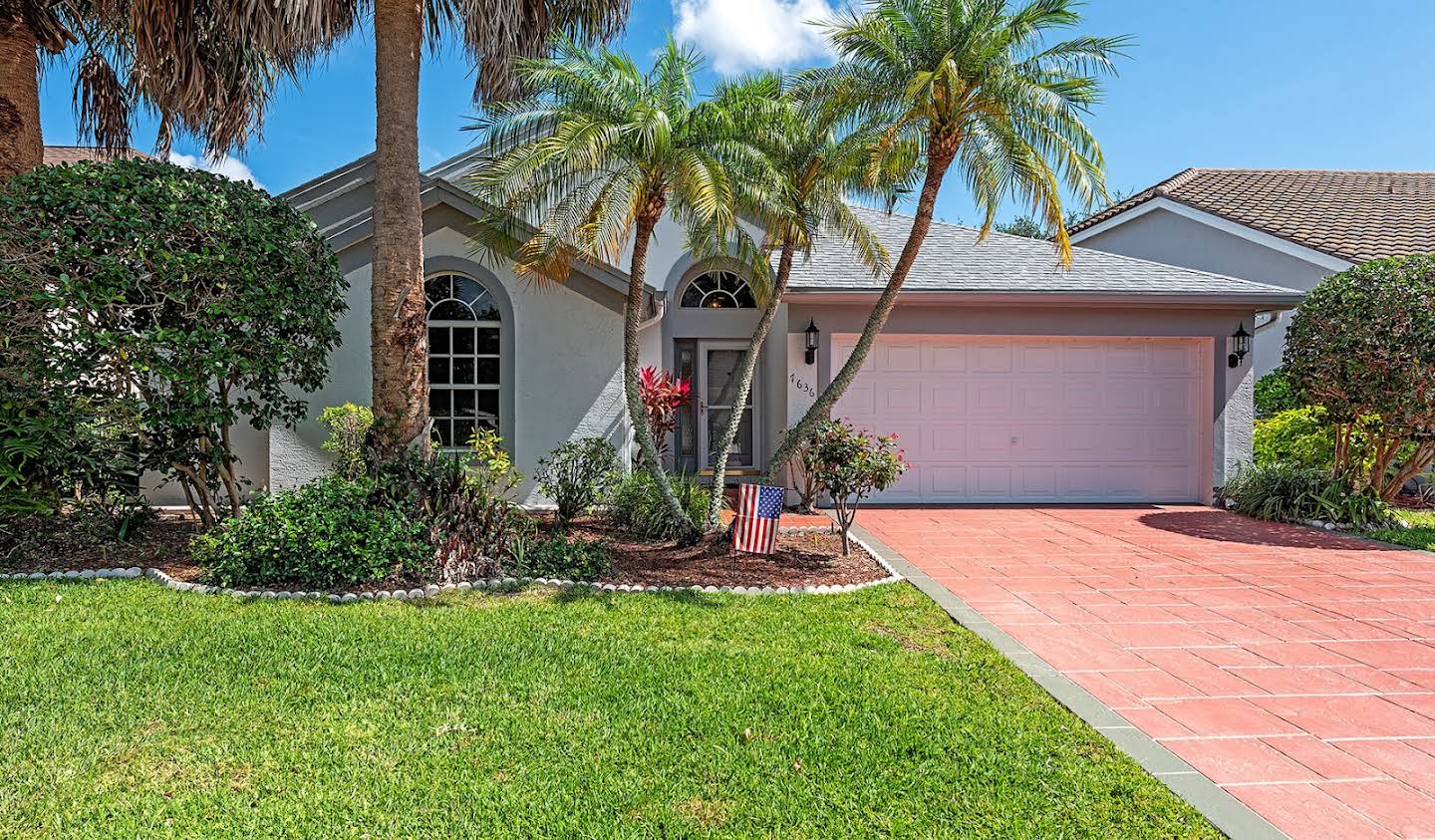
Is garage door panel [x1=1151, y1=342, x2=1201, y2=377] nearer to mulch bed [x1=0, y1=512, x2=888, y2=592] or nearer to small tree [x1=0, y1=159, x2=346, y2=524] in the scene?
mulch bed [x1=0, y1=512, x2=888, y2=592]

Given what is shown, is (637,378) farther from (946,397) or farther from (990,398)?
(990,398)

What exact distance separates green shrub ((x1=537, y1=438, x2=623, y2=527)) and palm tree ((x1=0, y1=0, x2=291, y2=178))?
528 centimetres

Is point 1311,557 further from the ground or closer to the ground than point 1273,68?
closer to the ground

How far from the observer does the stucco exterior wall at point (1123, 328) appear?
38.8 feet

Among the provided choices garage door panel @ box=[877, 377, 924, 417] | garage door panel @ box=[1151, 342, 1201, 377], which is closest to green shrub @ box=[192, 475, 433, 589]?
garage door panel @ box=[877, 377, 924, 417]

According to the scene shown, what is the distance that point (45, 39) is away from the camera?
8.73 metres

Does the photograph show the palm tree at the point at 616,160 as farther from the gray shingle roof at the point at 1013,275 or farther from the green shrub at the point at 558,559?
the gray shingle roof at the point at 1013,275

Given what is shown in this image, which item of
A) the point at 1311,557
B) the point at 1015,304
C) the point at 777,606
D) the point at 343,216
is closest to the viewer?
the point at 777,606

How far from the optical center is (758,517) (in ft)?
24.4

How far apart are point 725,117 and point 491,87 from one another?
3.71 meters

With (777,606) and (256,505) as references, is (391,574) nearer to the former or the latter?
(256,505)

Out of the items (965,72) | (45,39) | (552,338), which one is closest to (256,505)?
(552,338)

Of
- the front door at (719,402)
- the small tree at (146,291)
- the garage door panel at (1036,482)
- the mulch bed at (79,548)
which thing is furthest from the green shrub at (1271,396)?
the mulch bed at (79,548)

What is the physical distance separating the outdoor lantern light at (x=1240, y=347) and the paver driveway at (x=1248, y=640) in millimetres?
2980
